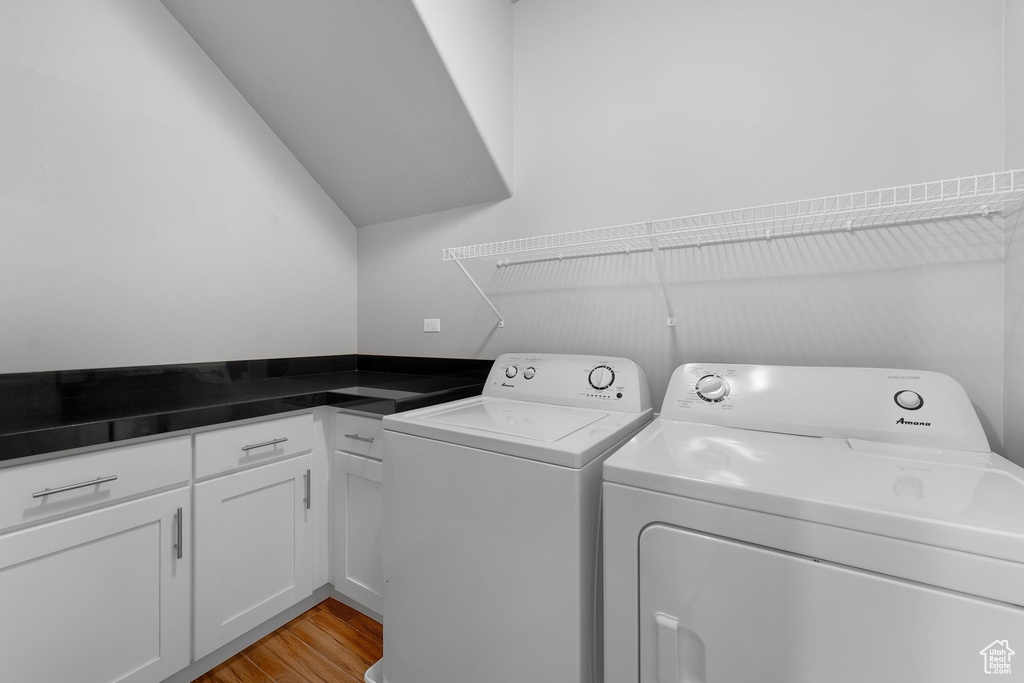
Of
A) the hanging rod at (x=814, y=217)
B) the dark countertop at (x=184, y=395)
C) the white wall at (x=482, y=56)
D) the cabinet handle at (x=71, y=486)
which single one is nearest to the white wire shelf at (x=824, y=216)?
the hanging rod at (x=814, y=217)

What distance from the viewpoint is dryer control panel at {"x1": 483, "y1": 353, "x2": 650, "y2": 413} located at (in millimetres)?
1404

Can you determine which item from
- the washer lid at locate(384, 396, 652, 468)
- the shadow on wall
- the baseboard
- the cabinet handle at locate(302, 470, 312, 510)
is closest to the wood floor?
the baseboard

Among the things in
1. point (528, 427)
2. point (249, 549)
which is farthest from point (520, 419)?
point (249, 549)

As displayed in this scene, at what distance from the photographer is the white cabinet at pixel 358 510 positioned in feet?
5.20

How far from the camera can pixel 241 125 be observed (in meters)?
2.04

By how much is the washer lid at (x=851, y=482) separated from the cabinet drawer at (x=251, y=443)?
130cm

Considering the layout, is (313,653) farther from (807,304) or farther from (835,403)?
(807,304)

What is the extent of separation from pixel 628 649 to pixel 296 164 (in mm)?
2615

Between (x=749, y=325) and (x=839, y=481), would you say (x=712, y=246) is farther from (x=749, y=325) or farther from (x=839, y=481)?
(x=839, y=481)

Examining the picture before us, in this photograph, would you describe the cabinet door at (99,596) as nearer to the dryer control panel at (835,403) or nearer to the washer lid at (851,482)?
the washer lid at (851,482)

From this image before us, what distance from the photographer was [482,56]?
181 centimetres

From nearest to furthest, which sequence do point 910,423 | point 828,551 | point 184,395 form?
point 828,551, point 910,423, point 184,395

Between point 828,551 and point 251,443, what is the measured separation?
1681 mm

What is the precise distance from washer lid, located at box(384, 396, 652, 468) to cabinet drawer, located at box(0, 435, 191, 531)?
0.68 m
